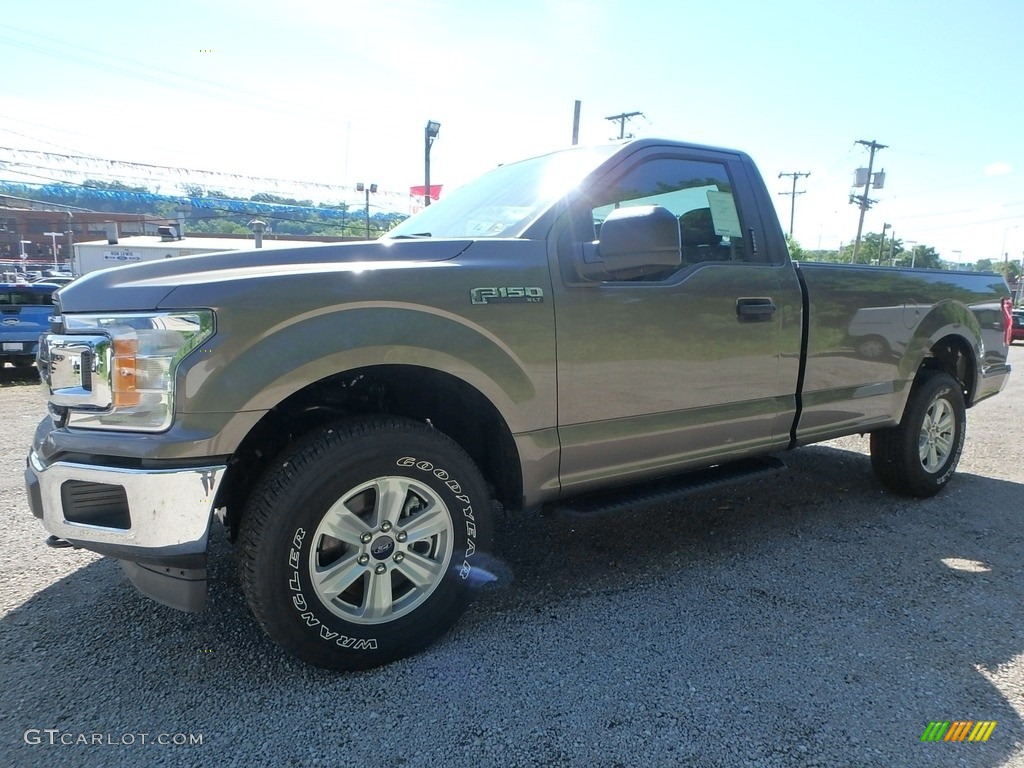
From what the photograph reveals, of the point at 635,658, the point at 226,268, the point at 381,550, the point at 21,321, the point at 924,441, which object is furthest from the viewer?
the point at 21,321

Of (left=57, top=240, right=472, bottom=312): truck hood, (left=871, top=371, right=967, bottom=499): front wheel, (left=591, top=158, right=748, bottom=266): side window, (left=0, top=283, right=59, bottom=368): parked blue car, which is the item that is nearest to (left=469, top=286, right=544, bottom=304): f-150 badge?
(left=57, top=240, right=472, bottom=312): truck hood

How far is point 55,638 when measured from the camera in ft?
8.51

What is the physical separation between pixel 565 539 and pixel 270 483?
1945mm

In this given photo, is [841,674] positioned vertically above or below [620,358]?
below

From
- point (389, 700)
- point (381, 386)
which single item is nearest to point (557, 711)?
point (389, 700)

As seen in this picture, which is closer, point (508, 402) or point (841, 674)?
point (841, 674)

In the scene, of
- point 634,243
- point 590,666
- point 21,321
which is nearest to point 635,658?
point 590,666

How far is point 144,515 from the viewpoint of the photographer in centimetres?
205

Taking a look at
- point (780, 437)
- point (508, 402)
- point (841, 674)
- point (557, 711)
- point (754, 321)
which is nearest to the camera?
point (557, 711)

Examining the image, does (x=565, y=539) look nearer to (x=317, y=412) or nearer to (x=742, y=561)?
(x=742, y=561)

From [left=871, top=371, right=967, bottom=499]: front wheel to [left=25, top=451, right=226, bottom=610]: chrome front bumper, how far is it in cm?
415

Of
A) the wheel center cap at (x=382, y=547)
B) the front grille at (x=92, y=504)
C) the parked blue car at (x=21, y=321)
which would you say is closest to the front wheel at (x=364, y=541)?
the wheel center cap at (x=382, y=547)

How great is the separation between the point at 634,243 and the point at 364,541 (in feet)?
4.95

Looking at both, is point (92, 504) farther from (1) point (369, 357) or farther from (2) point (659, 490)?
(2) point (659, 490)
